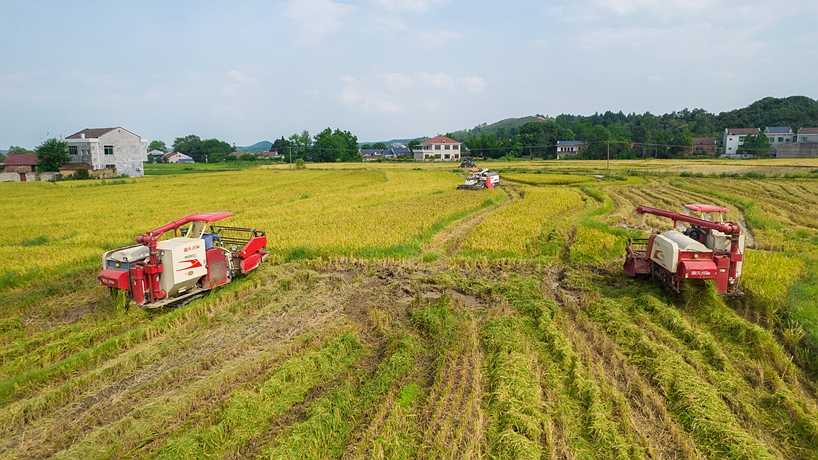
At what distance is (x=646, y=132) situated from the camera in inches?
4198

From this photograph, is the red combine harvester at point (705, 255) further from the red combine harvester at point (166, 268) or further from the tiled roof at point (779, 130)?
the tiled roof at point (779, 130)

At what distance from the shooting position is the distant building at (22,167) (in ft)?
205

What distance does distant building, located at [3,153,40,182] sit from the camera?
→ 62.5 m

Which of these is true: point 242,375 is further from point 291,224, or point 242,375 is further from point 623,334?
point 291,224

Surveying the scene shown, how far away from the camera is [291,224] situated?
21422 mm

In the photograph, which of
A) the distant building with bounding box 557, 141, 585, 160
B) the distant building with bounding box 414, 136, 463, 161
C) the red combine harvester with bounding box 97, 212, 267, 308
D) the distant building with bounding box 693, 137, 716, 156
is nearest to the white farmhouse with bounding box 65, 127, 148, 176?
the red combine harvester with bounding box 97, 212, 267, 308

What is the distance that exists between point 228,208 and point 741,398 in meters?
27.6

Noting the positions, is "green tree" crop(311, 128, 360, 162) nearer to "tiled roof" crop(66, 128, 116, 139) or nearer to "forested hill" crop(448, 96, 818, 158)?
"forested hill" crop(448, 96, 818, 158)

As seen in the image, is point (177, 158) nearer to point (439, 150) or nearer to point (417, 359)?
point (439, 150)

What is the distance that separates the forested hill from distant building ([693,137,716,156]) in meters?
2.85

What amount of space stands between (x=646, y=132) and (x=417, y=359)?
375 feet

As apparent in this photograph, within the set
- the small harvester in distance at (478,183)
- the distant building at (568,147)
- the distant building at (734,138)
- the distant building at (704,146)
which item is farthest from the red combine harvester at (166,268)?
the distant building at (734,138)

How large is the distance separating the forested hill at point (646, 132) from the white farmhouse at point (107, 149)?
72.6 metres

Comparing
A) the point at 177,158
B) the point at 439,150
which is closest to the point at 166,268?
the point at 439,150
